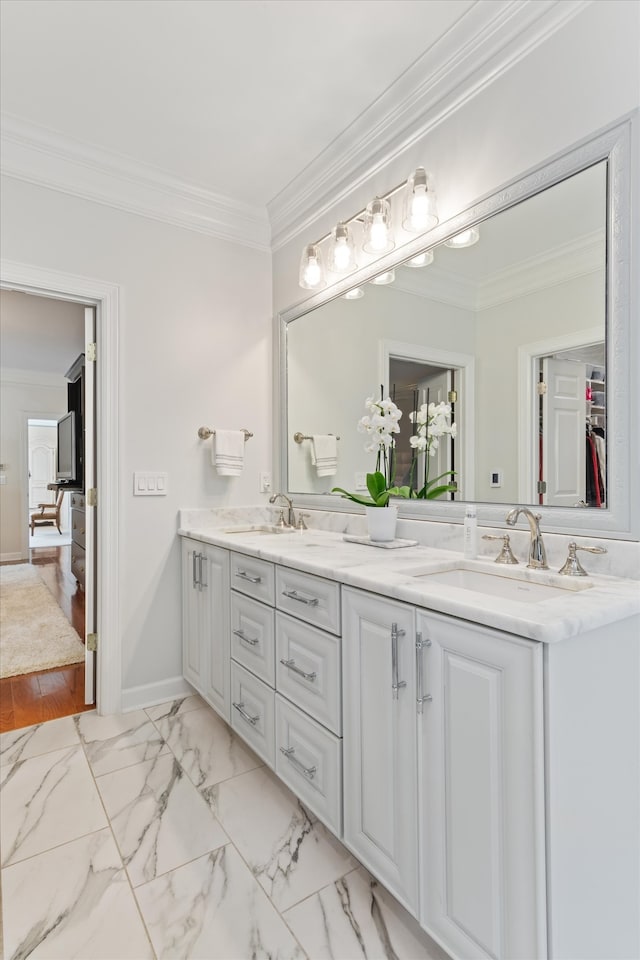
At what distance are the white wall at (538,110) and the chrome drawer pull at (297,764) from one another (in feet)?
4.31

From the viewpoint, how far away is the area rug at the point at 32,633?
3.04 metres

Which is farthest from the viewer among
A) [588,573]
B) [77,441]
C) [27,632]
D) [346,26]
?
[77,441]

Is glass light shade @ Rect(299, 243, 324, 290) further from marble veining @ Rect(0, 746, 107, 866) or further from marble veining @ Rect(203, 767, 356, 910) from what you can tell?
marble veining @ Rect(0, 746, 107, 866)

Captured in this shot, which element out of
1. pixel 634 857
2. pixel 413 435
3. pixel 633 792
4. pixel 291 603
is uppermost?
pixel 413 435

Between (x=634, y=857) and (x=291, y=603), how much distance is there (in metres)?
1.01

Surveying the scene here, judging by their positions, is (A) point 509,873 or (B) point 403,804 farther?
(B) point 403,804

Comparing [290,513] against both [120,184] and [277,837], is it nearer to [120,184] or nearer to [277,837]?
[277,837]

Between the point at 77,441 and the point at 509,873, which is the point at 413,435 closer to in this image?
the point at 509,873

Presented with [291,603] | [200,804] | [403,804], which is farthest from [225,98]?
[200,804]

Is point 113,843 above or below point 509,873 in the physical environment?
below

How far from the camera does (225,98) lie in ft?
6.44

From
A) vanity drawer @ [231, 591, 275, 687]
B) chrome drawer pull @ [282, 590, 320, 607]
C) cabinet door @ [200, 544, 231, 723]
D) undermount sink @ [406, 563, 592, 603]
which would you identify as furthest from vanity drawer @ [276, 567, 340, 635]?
cabinet door @ [200, 544, 231, 723]

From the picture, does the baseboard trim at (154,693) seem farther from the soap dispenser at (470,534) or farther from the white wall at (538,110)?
the white wall at (538,110)

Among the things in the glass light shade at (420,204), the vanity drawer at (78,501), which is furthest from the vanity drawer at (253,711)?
the vanity drawer at (78,501)
